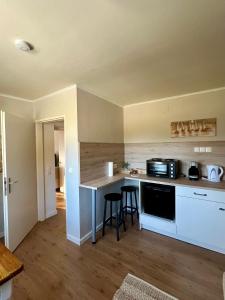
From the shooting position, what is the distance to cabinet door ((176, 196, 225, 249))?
234 centimetres

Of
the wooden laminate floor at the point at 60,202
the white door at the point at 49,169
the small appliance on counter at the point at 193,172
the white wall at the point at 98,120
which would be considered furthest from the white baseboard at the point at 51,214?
the small appliance on counter at the point at 193,172

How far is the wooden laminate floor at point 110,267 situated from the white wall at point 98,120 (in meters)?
1.70

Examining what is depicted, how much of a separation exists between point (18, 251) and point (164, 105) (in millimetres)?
3557

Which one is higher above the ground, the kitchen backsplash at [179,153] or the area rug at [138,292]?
the kitchen backsplash at [179,153]

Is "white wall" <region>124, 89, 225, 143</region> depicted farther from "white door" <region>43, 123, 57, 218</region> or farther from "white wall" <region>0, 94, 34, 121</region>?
"white wall" <region>0, 94, 34, 121</region>

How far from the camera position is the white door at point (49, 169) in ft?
11.3

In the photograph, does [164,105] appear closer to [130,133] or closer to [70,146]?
[130,133]

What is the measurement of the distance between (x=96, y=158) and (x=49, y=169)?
1.22 meters

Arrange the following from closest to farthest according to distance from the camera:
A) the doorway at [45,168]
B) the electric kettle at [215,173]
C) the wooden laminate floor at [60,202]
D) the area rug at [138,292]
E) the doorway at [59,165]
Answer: the area rug at [138,292]
the electric kettle at [215,173]
the doorway at [45,168]
the wooden laminate floor at [60,202]
the doorway at [59,165]

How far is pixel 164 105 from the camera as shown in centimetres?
341

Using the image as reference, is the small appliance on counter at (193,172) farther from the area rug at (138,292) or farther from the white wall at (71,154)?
the white wall at (71,154)

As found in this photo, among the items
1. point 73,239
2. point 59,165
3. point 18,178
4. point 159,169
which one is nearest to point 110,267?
point 73,239

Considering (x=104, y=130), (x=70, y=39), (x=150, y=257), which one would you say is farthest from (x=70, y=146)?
(x=150, y=257)

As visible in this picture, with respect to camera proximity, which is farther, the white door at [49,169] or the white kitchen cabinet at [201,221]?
the white door at [49,169]
